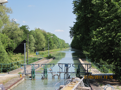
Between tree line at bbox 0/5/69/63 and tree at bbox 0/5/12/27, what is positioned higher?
tree at bbox 0/5/12/27

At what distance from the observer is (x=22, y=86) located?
13.6 metres

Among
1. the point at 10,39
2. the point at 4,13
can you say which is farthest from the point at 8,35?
the point at 4,13

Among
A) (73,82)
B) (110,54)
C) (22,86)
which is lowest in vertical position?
(22,86)

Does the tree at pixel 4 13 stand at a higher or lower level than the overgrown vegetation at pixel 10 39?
higher

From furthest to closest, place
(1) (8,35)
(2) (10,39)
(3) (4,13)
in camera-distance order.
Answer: (1) (8,35), (2) (10,39), (3) (4,13)

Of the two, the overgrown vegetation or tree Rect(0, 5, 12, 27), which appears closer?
the overgrown vegetation

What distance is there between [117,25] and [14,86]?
9.58 metres

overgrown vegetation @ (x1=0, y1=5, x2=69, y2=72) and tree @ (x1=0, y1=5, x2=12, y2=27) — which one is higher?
tree @ (x1=0, y1=5, x2=12, y2=27)

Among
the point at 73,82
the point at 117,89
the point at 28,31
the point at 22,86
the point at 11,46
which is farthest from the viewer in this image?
the point at 28,31

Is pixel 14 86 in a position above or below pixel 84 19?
below

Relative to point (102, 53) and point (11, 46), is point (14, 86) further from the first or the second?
point (11, 46)

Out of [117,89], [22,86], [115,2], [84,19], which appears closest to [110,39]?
[115,2]

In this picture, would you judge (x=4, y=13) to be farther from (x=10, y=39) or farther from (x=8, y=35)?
(x=8, y=35)

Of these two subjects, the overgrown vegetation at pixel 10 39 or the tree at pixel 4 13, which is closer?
the overgrown vegetation at pixel 10 39
